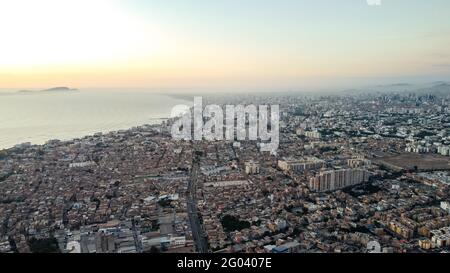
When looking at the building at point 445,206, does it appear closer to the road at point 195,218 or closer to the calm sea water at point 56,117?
the road at point 195,218

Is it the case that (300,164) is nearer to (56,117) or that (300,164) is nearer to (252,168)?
(252,168)

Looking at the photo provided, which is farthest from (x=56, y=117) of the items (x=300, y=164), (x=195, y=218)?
(x=195, y=218)

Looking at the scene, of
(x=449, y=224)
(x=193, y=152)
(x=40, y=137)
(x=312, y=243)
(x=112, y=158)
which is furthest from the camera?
(x=40, y=137)

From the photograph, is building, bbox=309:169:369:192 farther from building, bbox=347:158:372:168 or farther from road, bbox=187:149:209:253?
road, bbox=187:149:209:253

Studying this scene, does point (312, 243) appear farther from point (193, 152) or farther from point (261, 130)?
point (261, 130)

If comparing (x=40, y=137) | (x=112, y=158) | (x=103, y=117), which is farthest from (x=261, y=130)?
(x=103, y=117)
